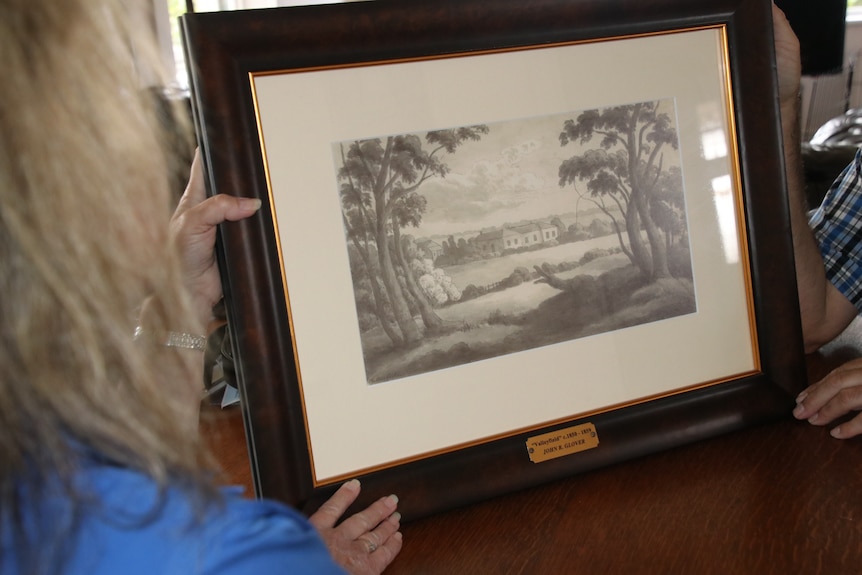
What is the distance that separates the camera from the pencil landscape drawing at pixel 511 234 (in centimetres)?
80

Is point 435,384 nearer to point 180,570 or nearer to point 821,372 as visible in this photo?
point 180,570

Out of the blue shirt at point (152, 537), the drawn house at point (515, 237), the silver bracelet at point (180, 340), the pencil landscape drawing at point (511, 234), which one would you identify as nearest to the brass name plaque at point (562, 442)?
the pencil landscape drawing at point (511, 234)

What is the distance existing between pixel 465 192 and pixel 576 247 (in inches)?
6.0

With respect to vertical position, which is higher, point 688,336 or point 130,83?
point 130,83

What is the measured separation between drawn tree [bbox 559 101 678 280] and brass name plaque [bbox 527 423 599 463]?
0.20 meters

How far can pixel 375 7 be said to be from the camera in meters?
0.78

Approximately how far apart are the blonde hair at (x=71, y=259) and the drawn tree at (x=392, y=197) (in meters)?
0.36

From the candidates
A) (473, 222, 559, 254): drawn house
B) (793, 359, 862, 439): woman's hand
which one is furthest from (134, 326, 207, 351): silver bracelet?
(793, 359, 862, 439): woman's hand

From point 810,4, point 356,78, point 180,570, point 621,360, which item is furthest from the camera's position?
point 810,4

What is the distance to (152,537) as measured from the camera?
0.37 meters

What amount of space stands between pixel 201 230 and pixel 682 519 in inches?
23.1

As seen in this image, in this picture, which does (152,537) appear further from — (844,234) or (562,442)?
(844,234)

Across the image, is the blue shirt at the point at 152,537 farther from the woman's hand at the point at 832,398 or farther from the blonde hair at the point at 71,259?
the woman's hand at the point at 832,398

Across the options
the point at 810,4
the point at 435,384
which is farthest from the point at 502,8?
the point at 810,4
